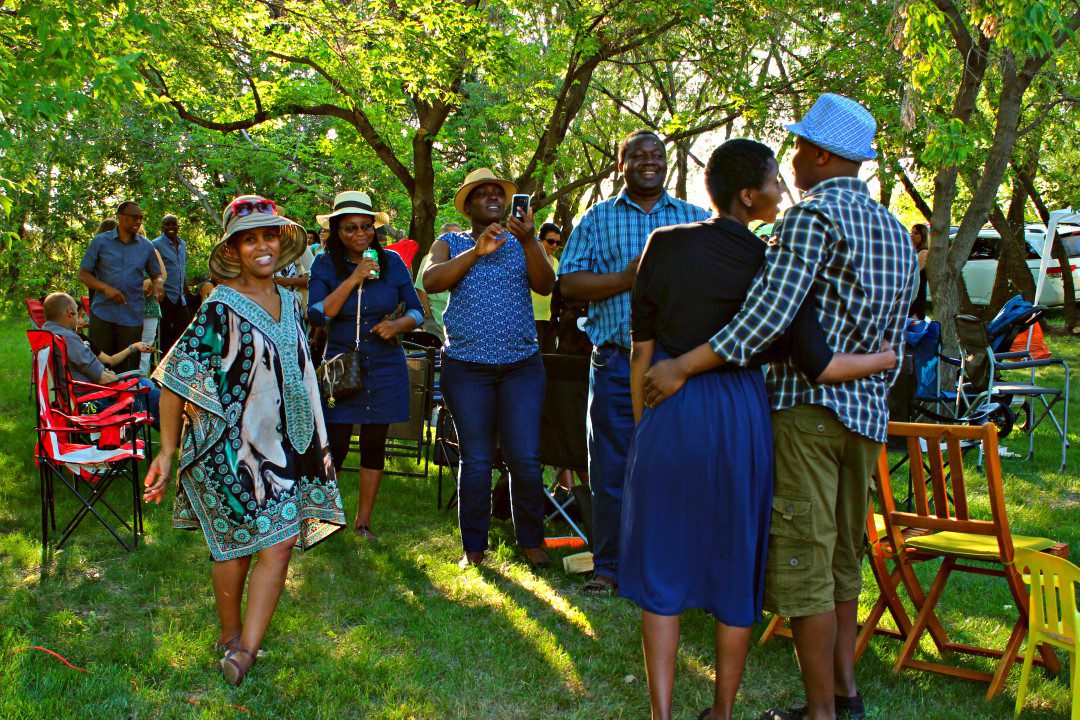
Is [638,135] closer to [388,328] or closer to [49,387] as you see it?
[388,328]

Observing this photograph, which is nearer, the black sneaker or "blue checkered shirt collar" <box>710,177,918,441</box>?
"blue checkered shirt collar" <box>710,177,918,441</box>

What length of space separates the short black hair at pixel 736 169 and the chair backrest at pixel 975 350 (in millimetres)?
5773

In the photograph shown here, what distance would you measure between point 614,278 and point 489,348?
86cm

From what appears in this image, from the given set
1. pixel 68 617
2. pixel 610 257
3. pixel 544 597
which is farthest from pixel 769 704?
pixel 68 617

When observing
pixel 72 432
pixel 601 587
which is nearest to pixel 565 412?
pixel 601 587

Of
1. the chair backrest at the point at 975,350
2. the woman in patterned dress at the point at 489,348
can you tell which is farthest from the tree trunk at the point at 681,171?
the woman in patterned dress at the point at 489,348

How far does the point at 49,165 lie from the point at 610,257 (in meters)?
24.1

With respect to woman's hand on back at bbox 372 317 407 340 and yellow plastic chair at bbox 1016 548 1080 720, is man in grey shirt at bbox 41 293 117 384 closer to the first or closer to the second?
woman's hand on back at bbox 372 317 407 340

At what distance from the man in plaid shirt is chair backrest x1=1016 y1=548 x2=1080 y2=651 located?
73 centimetres

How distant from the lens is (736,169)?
317 centimetres

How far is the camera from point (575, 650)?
4281 mm

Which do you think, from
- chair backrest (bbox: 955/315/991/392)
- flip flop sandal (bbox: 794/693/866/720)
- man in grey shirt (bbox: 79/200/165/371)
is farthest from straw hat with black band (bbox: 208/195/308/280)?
man in grey shirt (bbox: 79/200/165/371)

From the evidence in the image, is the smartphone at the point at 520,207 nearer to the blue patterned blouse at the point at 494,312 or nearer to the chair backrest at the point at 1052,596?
the blue patterned blouse at the point at 494,312

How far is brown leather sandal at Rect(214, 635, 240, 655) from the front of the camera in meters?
3.96
